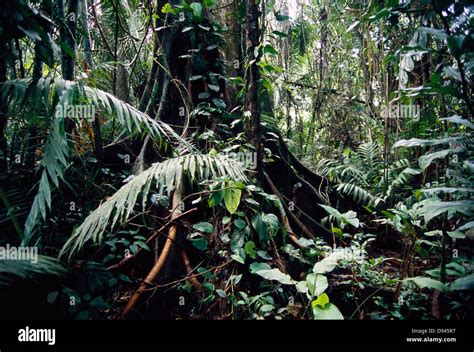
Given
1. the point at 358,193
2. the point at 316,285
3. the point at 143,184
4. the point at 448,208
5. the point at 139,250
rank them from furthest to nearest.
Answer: the point at 358,193 → the point at 139,250 → the point at 143,184 → the point at 316,285 → the point at 448,208

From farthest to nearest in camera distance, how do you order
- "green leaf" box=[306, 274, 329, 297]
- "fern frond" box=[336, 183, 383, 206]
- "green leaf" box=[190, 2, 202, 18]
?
1. "fern frond" box=[336, 183, 383, 206]
2. "green leaf" box=[190, 2, 202, 18]
3. "green leaf" box=[306, 274, 329, 297]

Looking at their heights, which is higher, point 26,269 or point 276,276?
point 26,269

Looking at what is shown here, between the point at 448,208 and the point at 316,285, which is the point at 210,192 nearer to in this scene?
the point at 316,285

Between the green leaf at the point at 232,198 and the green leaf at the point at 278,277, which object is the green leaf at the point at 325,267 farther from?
the green leaf at the point at 232,198

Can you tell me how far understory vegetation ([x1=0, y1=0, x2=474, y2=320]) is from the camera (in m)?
1.70

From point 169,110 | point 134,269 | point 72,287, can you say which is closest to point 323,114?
point 169,110

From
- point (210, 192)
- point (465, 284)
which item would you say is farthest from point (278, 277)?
point (465, 284)

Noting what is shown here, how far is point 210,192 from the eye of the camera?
2098 mm

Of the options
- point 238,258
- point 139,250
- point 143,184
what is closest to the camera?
point 143,184

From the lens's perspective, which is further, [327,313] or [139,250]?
[139,250]

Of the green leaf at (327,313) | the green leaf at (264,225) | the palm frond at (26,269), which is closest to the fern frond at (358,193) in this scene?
the green leaf at (264,225)

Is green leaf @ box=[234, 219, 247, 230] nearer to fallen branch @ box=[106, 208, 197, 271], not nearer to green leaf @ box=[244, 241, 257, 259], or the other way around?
green leaf @ box=[244, 241, 257, 259]

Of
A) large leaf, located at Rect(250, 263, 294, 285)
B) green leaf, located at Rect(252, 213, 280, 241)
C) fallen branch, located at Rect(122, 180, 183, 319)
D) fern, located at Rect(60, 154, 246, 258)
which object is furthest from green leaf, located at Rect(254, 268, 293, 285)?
fallen branch, located at Rect(122, 180, 183, 319)

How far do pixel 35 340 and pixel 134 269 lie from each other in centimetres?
90
